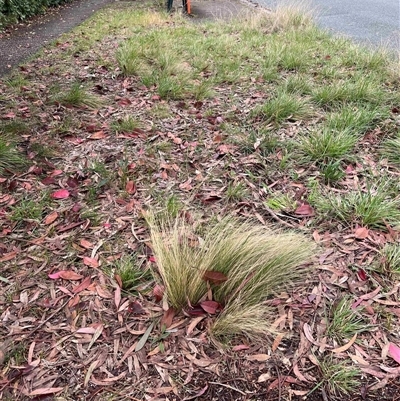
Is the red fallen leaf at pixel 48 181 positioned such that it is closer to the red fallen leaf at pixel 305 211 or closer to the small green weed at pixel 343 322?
the red fallen leaf at pixel 305 211

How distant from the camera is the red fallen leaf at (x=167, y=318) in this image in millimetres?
1906

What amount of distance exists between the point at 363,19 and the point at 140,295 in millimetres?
9377

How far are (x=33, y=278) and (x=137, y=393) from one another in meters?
0.90

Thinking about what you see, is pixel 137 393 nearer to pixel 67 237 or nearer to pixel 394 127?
pixel 67 237

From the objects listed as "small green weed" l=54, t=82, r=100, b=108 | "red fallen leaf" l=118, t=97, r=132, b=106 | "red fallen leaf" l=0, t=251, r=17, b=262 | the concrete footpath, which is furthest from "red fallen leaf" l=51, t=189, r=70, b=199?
the concrete footpath

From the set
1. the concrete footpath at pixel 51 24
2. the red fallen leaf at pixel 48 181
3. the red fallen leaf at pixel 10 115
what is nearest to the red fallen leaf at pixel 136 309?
the red fallen leaf at pixel 48 181

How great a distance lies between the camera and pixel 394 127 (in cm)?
356

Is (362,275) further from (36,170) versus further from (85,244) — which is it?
(36,170)

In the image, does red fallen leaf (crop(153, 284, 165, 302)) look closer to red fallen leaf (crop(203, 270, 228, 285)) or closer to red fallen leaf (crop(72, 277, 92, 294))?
red fallen leaf (crop(203, 270, 228, 285))

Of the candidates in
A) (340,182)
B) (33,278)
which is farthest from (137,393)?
(340,182)

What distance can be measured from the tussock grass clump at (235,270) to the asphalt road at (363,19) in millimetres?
5889

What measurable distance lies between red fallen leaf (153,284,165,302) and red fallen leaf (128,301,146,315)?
91mm

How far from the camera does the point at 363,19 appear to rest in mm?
9109

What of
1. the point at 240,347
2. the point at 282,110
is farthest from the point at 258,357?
the point at 282,110
